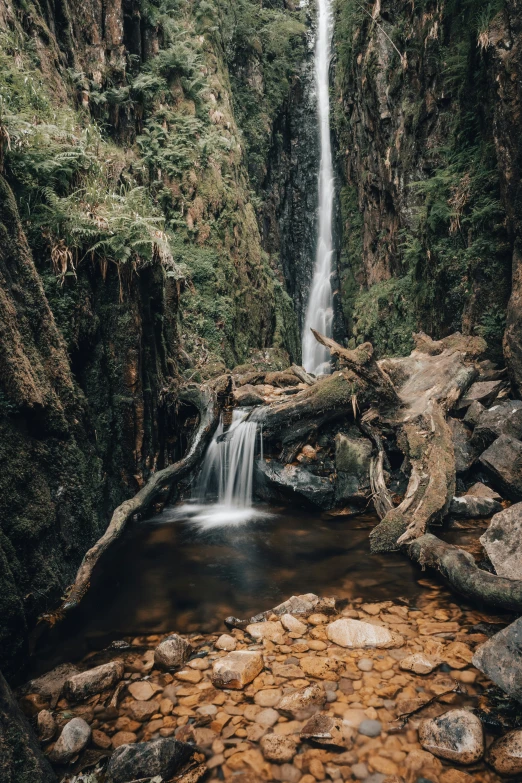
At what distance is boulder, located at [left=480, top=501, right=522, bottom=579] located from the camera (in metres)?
3.54

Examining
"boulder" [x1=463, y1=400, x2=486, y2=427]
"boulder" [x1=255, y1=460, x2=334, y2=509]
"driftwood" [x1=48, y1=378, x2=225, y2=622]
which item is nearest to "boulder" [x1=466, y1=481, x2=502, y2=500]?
"boulder" [x1=463, y1=400, x2=486, y2=427]

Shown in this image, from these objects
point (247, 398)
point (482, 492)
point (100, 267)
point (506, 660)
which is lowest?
point (482, 492)

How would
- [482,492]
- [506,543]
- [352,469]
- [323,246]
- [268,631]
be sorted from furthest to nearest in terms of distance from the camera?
[323,246], [352,469], [482,492], [506,543], [268,631]

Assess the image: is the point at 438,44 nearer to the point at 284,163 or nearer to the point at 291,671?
the point at 291,671

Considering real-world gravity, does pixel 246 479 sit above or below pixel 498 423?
below

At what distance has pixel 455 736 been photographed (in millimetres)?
2244

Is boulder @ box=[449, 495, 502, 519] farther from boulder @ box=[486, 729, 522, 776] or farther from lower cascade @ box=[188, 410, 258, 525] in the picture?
boulder @ box=[486, 729, 522, 776]

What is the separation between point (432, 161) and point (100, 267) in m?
9.62

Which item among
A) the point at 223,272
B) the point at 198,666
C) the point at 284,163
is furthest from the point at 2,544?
the point at 284,163

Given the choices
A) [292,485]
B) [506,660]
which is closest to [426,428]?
[292,485]

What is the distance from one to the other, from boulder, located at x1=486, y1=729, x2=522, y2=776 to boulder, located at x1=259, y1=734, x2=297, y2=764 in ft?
3.13

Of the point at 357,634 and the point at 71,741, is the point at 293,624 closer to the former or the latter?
the point at 357,634

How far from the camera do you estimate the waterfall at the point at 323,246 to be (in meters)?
22.2

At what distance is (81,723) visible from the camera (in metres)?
2.46
